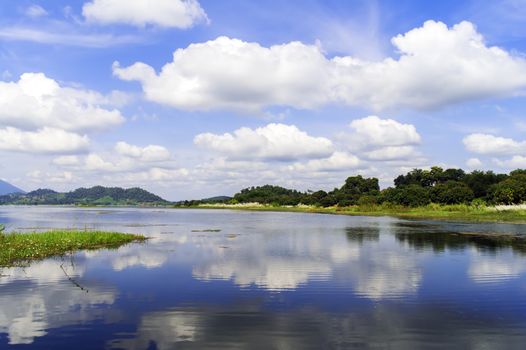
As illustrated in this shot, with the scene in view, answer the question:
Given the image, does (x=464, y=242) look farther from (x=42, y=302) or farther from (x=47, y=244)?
(x=42, y=302)

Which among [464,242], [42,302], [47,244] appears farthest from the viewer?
[464,242]

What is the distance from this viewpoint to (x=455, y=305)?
21.0 metres

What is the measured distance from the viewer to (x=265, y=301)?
2158cm

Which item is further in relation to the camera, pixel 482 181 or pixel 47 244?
pixel 482 181

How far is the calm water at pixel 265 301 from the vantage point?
16.0 meters

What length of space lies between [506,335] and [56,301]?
19.8 meters

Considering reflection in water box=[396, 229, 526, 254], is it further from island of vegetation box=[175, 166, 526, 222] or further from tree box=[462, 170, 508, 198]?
tree box=[462, 170, 508, 198]

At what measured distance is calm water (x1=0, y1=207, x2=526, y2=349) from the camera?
1600 centimetres

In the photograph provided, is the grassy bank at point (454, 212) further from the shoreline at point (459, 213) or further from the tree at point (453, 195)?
the tree at point (453, 195)

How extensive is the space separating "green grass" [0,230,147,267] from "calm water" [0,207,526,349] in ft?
8.55

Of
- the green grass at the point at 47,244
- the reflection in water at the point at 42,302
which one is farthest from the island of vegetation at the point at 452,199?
the reflection in water at the point at 42,302

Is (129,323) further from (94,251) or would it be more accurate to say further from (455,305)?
(94,251)

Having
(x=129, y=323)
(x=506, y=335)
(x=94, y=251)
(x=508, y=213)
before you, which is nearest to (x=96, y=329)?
(x=129, y=323)

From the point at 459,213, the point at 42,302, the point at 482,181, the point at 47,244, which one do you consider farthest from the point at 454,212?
the point at 42,302
